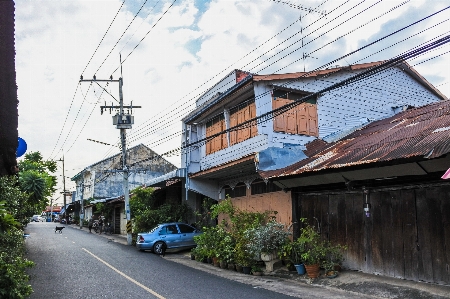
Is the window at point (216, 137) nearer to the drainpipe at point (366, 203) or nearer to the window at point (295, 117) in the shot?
the window at point (295, 117)

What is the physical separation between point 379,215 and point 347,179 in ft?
4.14

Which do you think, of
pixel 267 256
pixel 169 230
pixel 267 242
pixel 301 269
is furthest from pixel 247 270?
pixel 169 230

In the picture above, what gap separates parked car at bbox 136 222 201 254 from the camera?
64.5 feet

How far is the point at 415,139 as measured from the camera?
10398mm

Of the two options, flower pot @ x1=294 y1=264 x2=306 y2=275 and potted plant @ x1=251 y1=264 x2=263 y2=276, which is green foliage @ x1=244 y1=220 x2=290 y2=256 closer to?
potted plant @ x1=251 y1=264 x2=263 y2=276

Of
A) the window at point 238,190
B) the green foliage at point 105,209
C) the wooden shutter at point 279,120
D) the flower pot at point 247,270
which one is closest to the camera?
the flower pot at point 247,270

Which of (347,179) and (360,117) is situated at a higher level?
(360,117)

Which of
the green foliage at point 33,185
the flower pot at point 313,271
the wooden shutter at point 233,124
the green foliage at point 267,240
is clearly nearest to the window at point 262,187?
the wooden shutter at point 233,124

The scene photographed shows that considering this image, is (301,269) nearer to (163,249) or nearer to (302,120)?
(302,120)

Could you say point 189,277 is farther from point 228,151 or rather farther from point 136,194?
point 136,194

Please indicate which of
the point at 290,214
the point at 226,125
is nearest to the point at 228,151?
the point at 226,125

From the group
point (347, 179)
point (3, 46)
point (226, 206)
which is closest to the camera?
point (3, 46)

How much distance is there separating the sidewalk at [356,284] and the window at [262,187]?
3.62 meters

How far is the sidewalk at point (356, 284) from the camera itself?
899cm
